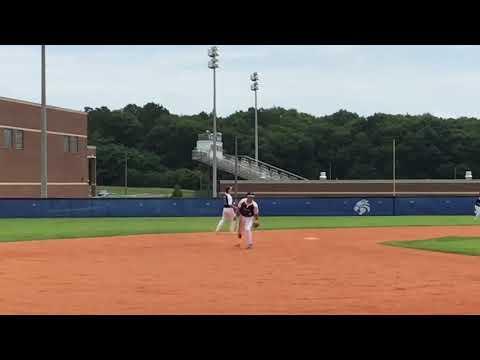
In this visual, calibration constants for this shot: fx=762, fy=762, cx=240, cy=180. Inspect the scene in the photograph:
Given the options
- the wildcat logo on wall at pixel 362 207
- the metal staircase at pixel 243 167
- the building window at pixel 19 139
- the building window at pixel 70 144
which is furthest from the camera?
the metal staircase at pixel 243 167

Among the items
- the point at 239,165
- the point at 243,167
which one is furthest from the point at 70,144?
the point at 243,167

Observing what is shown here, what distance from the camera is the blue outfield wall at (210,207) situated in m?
47.1

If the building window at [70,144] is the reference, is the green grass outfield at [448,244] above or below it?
below

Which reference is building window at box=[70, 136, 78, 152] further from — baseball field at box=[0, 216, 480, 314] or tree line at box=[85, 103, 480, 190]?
baseball field at box=[0, 216, 480, 314]

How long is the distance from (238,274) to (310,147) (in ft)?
283

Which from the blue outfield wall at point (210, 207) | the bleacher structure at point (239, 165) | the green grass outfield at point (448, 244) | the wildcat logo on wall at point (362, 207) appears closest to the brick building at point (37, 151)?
the bleacher structure at point (239, 165)

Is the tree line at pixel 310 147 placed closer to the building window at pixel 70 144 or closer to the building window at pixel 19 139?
the building window at pixel 70 144

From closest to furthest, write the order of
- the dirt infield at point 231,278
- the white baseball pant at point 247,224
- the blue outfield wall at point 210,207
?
1. the dirt infield at point 231,278
2. the white baseball pant at point 247,224
3. the blue outfield wall at point 210,207

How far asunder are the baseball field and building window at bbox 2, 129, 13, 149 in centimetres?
3406

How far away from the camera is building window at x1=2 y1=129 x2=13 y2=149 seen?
63.2 metres

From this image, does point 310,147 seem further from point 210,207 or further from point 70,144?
point 210,207

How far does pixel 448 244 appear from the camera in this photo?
84.4 ft
